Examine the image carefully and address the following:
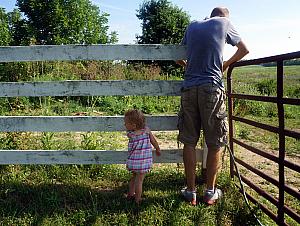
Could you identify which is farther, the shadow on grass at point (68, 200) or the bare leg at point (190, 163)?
the bare leg at point (190, 163)

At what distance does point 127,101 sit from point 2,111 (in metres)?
4.35

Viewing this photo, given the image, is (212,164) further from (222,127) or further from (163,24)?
(163,24)

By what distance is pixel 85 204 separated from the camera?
3943 mm

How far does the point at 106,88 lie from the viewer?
163 inches

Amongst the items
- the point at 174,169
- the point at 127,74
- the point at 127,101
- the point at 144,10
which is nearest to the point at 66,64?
the point at 127,74

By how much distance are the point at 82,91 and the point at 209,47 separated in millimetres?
1508

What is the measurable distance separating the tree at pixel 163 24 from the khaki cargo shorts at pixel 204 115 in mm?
25759

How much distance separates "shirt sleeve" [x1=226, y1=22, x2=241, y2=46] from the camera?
3.72 metres

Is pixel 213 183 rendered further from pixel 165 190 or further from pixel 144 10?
pixel 144 10

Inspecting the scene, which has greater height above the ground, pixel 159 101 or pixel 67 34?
pixel 67 34

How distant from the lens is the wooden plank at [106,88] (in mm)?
4148

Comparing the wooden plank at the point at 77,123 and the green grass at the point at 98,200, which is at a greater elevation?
the wooden plank at the point at 77,123

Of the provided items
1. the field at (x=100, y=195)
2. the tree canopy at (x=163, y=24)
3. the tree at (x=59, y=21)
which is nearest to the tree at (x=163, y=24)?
the tree canopy at (x=163, y=24)

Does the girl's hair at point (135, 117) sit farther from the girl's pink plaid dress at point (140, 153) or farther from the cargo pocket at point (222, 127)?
the cargo pocket at point (222, 127)
